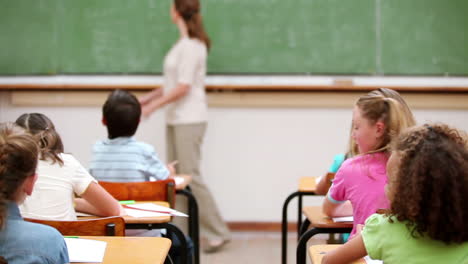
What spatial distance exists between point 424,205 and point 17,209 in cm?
105

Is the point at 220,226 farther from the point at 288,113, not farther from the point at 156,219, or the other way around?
the point at 156,219

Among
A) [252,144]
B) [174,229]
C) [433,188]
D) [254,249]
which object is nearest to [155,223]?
[174,229]

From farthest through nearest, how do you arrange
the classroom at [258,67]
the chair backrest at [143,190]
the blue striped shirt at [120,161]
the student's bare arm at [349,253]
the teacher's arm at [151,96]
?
the classroom at [258,67] → the teacher's arm at [151,96] → the blue striped shirt at [120,161] → the chair backrest at [143,190] → the student's bare arm at [349,253]

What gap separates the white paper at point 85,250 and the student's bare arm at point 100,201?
40cm

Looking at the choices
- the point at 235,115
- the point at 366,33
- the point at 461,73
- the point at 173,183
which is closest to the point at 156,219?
the point at 173,183

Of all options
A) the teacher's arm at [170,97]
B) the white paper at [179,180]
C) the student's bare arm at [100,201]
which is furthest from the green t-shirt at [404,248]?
the teacher's arm at [170,97]

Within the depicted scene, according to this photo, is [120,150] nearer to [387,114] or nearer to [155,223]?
[155,223]

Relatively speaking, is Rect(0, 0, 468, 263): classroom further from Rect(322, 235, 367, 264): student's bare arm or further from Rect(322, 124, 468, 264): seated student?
Rect(322, 124, 468, 264): seated student

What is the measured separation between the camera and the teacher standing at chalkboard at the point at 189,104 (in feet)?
14.6

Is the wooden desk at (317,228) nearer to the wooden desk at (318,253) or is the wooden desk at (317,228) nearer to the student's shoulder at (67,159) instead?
the wooden desk at (318,253)

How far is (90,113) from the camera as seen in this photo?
16.6 ft

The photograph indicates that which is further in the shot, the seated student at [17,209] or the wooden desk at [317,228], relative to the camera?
the wooden desk at [317,228]

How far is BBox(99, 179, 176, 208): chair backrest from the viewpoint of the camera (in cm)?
293

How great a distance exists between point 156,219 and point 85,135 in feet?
8.63
